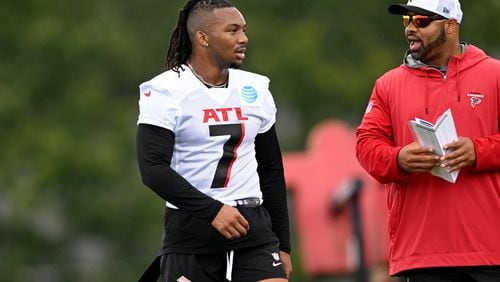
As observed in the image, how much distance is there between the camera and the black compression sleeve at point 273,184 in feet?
30.9

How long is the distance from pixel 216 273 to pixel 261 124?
0.82 m

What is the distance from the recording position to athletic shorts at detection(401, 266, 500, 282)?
899cm

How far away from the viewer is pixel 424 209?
9078mm

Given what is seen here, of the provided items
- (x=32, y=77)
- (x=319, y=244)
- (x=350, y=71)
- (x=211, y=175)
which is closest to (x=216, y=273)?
(x=211, y=175)

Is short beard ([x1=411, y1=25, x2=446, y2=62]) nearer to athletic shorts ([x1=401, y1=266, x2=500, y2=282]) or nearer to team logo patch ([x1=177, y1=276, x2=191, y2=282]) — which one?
athletic shorts ([x1=401, y1=266, x2=500, y2=282])

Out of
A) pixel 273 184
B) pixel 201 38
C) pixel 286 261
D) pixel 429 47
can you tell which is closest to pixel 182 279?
pixel 286 261

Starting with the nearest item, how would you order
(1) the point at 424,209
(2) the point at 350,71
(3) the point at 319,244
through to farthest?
(1) the point at 424,209
(3) the point at 319,244
(2) the point at 350,71

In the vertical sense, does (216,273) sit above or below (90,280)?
above

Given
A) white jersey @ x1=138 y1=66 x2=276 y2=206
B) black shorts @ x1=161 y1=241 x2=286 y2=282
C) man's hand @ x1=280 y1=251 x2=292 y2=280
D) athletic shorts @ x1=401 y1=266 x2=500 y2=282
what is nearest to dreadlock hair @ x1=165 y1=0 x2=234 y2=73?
white jersey @ x1=138 y1=66 x2=276 y2=206

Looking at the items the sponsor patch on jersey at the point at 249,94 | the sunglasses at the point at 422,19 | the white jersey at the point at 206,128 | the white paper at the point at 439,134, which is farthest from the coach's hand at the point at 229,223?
the sunglasses at the point at 422,19

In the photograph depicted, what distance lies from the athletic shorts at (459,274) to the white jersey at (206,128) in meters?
0.96

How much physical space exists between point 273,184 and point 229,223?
66 centimetres

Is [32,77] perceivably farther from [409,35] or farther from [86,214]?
[409,35]

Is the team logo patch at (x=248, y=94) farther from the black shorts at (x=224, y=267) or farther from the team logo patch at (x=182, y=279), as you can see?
the team logo patch at (x=182, y=279)
